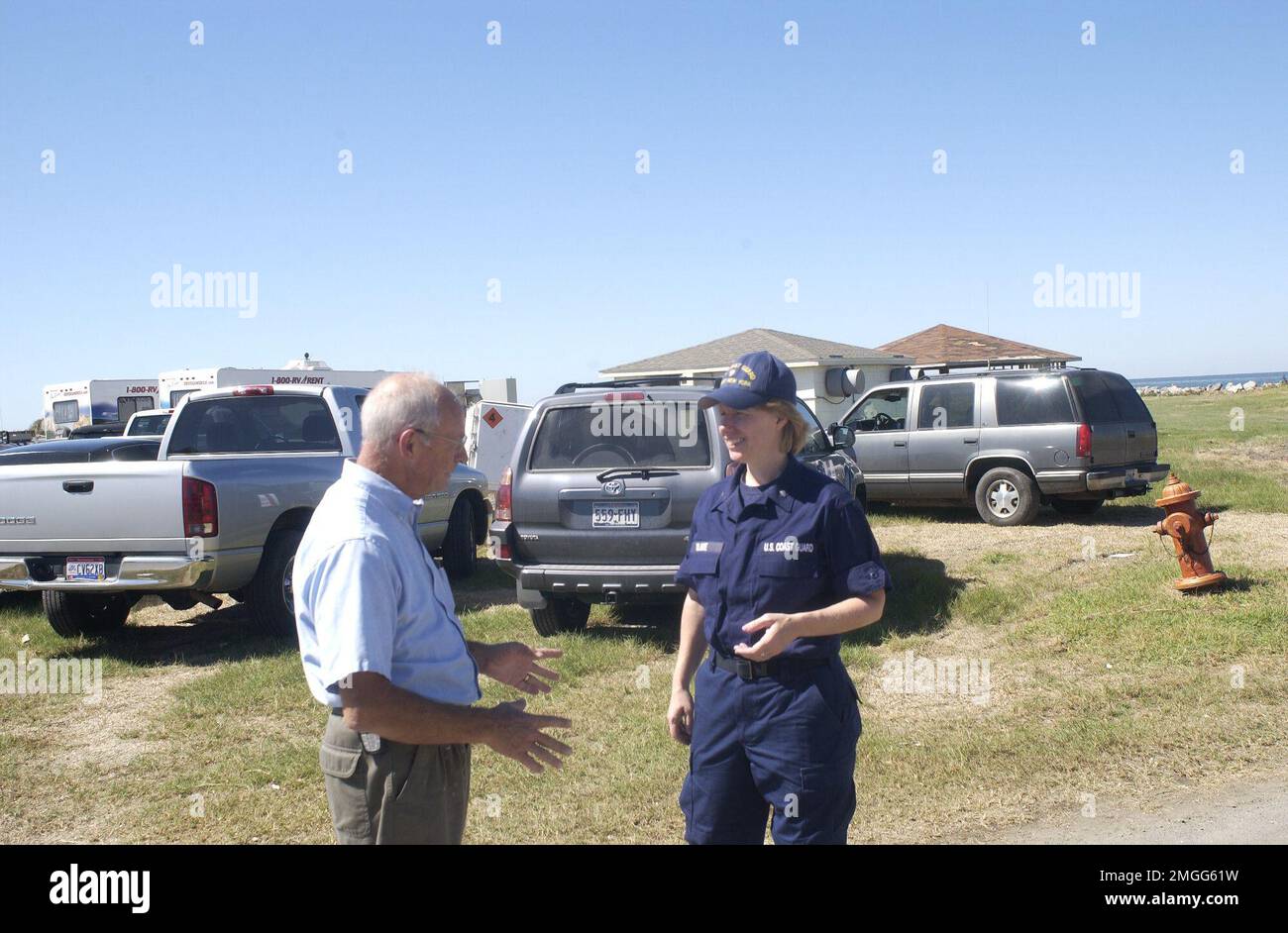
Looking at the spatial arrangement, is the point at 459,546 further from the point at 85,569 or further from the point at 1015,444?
the point at 1015,444

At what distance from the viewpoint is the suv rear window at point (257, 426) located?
9203 mm

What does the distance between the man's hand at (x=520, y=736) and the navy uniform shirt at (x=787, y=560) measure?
0.71 m

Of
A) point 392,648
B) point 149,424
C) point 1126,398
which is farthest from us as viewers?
point 149,424

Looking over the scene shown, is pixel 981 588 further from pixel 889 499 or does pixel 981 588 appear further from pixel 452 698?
pixel 452 698

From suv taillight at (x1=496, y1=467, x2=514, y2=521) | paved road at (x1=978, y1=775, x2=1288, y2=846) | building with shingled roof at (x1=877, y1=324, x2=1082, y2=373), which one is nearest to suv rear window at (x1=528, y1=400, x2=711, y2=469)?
suv taillight at (x1=496, y1=467, x2=514, y2=521)

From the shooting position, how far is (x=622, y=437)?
24.7ft

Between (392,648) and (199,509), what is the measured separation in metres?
5.61

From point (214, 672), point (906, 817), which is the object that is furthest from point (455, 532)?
point (906, 817)

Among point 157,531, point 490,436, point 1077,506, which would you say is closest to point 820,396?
point 490,436

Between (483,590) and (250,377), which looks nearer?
(483,590)

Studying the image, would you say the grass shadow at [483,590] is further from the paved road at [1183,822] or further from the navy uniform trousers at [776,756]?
the navy uniform trousers at [776,756]

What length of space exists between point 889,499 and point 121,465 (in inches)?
391

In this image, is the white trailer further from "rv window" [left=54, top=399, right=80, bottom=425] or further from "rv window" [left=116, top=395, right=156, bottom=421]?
"rv window" [left=54, top=399, right=80, bottom=425]

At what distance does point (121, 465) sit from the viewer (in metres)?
7.39
